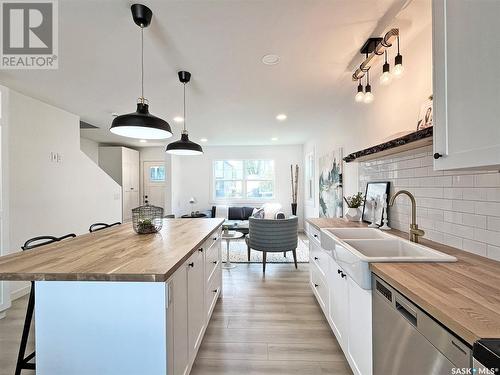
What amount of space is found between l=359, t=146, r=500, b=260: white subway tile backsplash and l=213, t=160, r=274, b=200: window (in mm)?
4813

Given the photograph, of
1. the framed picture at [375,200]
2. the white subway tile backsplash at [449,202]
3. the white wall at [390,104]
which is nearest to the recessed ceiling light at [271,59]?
the white wall at [390,104]

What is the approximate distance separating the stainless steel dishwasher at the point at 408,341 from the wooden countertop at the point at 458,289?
0.15 ft

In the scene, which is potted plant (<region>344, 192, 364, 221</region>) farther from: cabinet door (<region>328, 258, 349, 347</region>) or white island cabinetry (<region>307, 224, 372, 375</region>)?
cabinet door (<region>328, 258, 349, 347</region>)

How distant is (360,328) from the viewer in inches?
55.5

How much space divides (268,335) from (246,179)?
522cm

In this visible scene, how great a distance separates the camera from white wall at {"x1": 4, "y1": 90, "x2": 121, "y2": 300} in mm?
2883

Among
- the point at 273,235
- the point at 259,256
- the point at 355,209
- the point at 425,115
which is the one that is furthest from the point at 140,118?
the point at 259,256

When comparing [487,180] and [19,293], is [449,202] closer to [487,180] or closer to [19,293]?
[487,180]

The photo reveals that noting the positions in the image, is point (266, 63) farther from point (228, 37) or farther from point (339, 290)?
point (339, 290)

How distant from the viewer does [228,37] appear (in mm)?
1870

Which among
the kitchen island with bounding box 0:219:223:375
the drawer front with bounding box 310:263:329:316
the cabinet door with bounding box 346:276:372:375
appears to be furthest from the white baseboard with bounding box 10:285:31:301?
the cabinet door with bounding box 346:276:372:375

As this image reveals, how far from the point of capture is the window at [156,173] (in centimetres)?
757

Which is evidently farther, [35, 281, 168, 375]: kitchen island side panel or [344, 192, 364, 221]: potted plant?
[344, 192, 364, 221]: potted plant

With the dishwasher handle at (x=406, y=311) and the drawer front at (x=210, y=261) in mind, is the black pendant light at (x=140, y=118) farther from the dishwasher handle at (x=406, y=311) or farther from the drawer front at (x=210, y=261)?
the dishwasher handle at (x=406, y=311)
